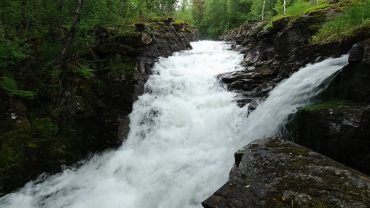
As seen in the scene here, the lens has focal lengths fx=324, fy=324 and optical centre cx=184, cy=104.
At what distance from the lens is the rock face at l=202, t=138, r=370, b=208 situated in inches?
161

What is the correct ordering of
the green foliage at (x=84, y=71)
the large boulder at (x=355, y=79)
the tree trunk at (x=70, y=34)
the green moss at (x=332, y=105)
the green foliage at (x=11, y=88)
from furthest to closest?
the green foliage at (x=84, y=71) → the tree trunk at (x=70, y=34) → the green foliage at (x=11, y=88) → the large boulder at (x=355, y=79) → the green moss at (x=332, y=105)

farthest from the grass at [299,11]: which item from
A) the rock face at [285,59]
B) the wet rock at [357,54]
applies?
the wet rock at [357,54]

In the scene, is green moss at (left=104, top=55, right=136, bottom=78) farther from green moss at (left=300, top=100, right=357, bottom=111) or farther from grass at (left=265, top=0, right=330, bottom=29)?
green moss at (left=300, top=100, right=357, bottom=111)

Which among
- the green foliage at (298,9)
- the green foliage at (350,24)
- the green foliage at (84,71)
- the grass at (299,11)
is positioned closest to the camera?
the green foliage at (350,24)

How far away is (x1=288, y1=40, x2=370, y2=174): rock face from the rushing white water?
2.25 feet

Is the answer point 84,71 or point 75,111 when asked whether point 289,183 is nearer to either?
point 75,111

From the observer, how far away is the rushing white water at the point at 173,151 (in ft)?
26.0

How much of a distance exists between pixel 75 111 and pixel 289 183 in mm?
8500

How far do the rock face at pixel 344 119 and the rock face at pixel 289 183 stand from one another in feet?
2.64

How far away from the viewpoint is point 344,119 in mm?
5723

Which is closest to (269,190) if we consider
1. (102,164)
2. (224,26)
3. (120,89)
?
(102,164)

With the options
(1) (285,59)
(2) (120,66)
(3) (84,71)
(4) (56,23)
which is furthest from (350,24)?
(4) (56,23)

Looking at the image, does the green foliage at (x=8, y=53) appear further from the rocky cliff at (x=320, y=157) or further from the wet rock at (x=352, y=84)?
the wet rock at (x=352, y=84)

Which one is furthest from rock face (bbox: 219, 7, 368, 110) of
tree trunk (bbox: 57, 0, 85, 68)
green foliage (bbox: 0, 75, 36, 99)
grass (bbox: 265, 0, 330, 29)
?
green foliage (bbox: 0, 75, 36, 99)
